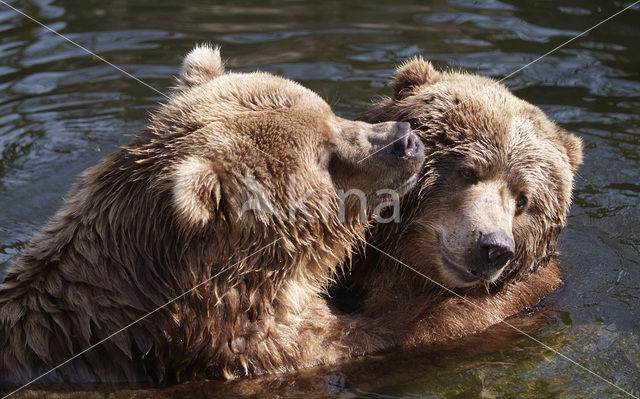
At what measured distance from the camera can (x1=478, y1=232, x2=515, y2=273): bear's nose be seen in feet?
17.3

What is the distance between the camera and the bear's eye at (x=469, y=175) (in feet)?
18.8

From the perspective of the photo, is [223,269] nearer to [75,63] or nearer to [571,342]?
[571,342]

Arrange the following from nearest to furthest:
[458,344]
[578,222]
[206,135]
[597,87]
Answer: [206,135]
[458,344]
[578,222]
[597,87]

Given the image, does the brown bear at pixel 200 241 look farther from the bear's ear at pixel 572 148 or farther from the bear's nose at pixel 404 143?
the bear's ear at pixel 572 148

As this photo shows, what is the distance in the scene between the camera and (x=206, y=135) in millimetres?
4891

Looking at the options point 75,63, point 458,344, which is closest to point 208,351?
point 458,344

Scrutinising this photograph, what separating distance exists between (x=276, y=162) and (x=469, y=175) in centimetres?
151

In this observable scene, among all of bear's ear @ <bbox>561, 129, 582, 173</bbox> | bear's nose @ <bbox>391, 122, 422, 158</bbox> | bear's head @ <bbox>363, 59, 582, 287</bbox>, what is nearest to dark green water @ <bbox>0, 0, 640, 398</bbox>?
bear's head @ <bbox>363, 59, 582, 287</bbox>

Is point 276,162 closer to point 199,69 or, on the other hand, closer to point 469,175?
point 199,69

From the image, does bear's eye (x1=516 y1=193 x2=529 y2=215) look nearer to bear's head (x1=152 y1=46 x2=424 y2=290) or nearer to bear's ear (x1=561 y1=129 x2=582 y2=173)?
bear's ear (x1=561 y1=129 x2=582 y2=173)

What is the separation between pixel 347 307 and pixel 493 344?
1.09 metres

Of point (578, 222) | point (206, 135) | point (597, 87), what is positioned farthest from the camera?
point (597, 87)

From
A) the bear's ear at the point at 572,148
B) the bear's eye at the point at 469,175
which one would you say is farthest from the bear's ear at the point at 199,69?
the bear's ear at the point at 572,148

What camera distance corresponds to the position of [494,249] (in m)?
5.27
